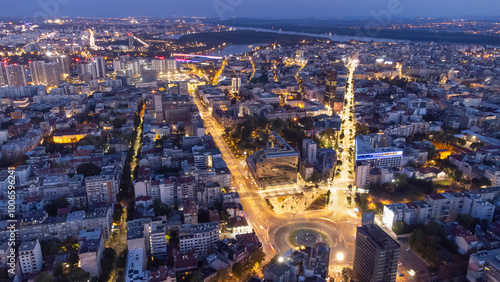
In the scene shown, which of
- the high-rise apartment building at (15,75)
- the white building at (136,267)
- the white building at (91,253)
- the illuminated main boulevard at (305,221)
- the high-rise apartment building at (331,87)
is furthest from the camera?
the high-rise apartment building at (15,75)

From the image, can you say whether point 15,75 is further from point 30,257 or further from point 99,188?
point 30,257

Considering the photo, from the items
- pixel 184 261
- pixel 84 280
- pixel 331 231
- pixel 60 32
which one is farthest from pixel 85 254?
pixel 60 32

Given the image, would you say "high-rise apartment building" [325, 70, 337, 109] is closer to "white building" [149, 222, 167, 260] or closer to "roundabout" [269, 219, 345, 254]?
"roundabout" [269, 219, 345, 254]

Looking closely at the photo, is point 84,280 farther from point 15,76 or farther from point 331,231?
point 15,76

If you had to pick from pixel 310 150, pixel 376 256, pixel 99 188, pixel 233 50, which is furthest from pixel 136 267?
pixel 233 50

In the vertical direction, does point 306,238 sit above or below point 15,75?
below

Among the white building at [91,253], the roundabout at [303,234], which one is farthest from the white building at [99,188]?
the roundabout at [303,234]

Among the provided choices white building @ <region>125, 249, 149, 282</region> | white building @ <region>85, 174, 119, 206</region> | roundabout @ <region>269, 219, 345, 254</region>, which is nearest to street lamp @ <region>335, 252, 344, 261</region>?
roundabout @ <region>269, 219, 345, 254</region>

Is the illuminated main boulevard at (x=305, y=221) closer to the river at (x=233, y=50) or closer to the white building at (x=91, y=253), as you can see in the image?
the white building at (x=91, y=253)
